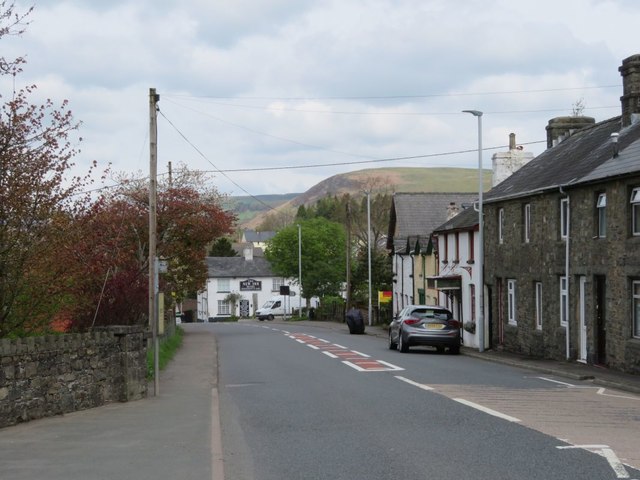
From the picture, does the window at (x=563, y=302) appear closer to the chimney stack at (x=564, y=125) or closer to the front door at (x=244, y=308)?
the chimney stack at (x=564, y=125)

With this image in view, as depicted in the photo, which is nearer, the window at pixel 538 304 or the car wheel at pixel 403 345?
the window at pixel 538 304

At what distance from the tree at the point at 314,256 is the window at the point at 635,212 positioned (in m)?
61.9

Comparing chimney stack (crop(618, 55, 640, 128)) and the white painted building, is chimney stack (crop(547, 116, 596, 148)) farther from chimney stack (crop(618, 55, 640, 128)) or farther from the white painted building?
the white painted building

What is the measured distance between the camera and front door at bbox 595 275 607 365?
2353cm

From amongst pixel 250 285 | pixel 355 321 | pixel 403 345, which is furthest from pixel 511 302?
pixel 250 285

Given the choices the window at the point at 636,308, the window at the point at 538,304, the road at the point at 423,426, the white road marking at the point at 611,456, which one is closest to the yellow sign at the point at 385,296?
the window at the point at 538,304

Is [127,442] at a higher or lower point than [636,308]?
lower

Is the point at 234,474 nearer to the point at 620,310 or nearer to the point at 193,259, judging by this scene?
the point at 620,310

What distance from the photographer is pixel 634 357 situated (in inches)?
830

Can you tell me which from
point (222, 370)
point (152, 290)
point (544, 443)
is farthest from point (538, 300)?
point (544, 443)

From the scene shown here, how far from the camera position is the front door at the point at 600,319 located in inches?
926

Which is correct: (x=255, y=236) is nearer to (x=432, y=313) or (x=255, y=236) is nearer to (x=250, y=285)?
(x=250, y=285)

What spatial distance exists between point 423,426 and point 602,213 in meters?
13.5

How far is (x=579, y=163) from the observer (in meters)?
27.3
